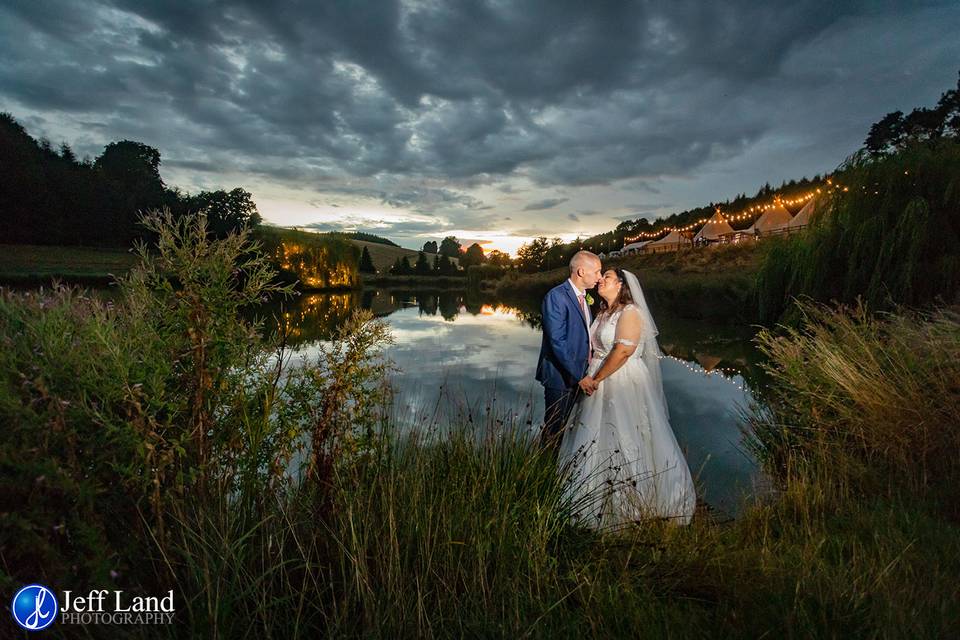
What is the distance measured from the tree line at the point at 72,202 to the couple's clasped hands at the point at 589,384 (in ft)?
108

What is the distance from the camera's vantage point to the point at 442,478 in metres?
3.02

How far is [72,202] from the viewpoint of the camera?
144 feet

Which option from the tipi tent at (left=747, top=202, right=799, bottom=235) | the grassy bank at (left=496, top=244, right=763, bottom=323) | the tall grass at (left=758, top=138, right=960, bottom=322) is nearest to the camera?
the tall grass at (left=758, top=138, right=960, bottom=322)

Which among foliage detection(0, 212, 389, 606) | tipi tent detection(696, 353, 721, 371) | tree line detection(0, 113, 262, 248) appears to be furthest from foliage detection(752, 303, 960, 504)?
tree line detection(0, 113, 262, 248)

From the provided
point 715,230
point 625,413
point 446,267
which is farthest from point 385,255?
point 625,413

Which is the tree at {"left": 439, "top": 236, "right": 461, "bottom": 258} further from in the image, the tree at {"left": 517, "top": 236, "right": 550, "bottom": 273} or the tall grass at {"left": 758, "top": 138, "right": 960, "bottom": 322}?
the tall grass at {"left": 758, "top": 138, "right": 960, "bottom": 322}

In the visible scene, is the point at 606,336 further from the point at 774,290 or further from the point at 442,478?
the point at 774,290

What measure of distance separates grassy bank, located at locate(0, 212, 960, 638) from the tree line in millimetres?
33232

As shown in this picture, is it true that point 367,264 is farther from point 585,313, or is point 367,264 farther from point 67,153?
point 585,313

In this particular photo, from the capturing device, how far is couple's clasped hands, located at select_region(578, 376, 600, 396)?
417 cm

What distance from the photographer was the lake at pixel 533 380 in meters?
5.03

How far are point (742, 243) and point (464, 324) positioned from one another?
24.3 meters

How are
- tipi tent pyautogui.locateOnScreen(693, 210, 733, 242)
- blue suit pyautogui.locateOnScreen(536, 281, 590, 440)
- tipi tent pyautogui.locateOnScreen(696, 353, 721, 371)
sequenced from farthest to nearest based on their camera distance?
tipi tent pyautogui.locateOnScreen(693, 210, 733, 242)
tipi tent pyautogui.locateOnScreen(696, 353, 721, 371)
blue suit pyautogui.locateOnScreen(536, 281, 590, 440)

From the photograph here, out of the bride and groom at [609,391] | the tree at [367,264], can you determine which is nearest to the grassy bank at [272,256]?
the tree at [367,264]
